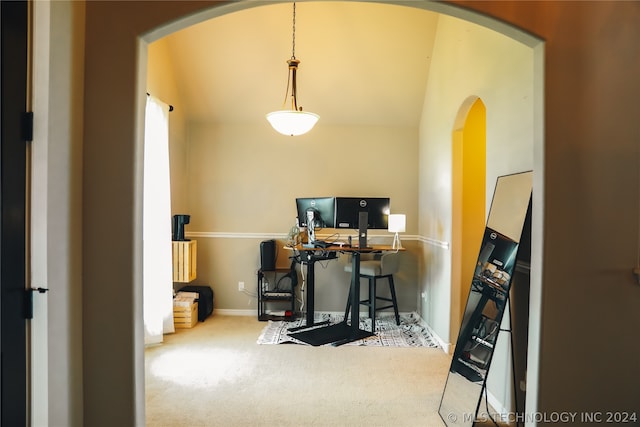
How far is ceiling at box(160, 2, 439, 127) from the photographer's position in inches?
158

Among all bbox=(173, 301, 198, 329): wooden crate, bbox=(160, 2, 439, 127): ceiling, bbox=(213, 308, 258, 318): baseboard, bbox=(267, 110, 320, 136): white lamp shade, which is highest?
bbox=(160, 2, 439, 127): ceiling

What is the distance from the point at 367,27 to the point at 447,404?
3519 mm

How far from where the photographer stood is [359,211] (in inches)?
171

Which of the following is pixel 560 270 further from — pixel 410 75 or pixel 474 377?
pixel 410 75

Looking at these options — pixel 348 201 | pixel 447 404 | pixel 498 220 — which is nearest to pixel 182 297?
pixel 348 201

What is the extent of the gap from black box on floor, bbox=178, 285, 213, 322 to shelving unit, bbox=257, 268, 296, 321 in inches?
24.2

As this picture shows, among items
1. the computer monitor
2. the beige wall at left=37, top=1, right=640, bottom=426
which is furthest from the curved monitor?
the beige wall at left=37, top=1, right=640, bottom=426

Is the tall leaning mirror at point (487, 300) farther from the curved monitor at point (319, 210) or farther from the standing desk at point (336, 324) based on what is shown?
the curved monitor at point (319, 210)

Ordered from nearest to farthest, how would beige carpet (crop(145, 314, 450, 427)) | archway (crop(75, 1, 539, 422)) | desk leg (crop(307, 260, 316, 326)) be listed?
1. archway (crop(75, 1, 539, 422))
2. beige carpet (crop(145, 314, 450, 427))
3. desk leg (crop(307, 260, 316, 326))

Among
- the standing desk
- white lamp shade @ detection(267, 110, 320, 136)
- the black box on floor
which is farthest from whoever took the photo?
the black box on floor

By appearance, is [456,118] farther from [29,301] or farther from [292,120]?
[29,301]

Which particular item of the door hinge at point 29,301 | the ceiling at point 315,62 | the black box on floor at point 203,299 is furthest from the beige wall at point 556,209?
the black box on floor at point 203,299

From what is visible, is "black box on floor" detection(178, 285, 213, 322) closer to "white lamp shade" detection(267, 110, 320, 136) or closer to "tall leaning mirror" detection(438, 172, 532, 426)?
"white lamp shade" detection(267, 110, 320, 136)

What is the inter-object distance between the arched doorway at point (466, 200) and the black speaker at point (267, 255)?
85.0 inches
